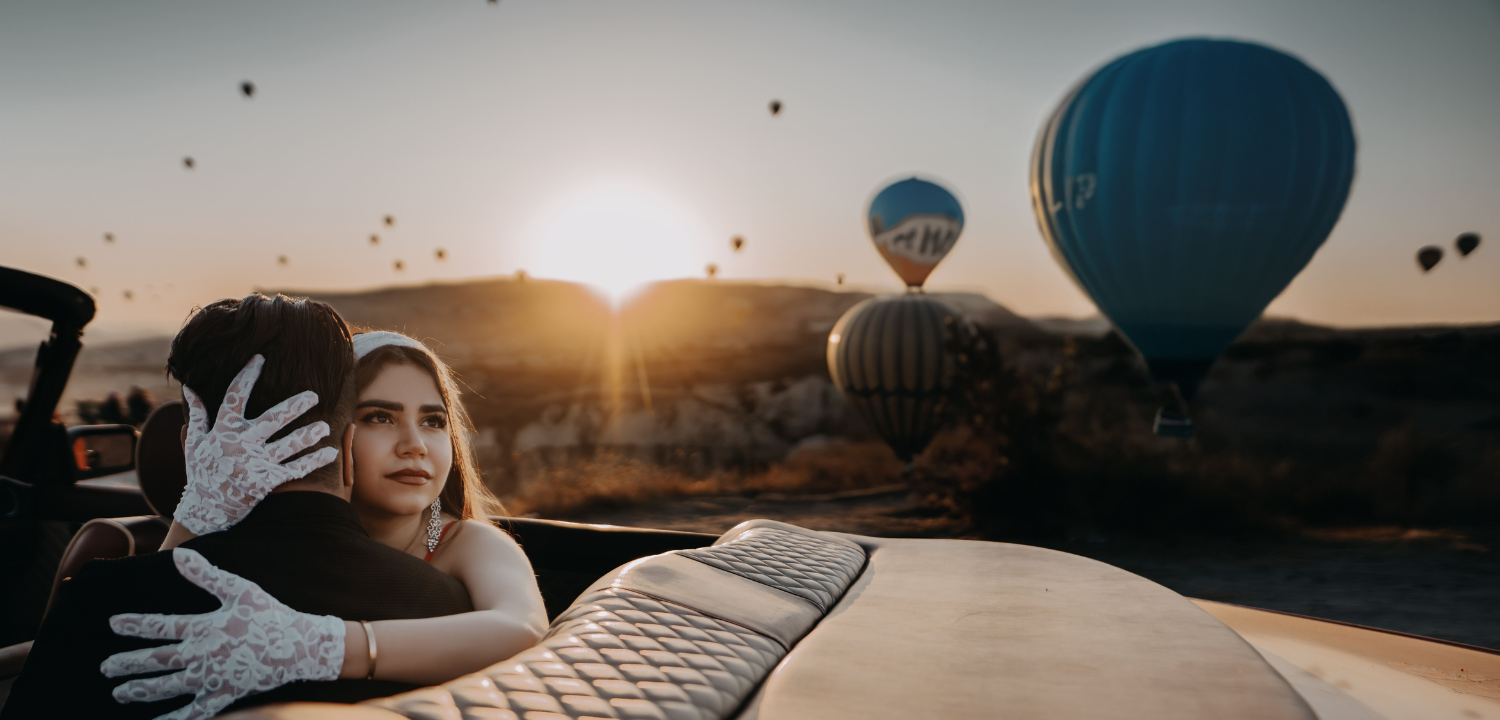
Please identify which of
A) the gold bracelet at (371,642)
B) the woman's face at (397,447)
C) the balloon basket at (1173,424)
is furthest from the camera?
the balloon basket at (1173,424)

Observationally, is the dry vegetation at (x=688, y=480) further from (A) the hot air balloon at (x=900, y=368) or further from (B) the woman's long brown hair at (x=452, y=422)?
(B) the woman's long brown hair at (x=452, y=422)

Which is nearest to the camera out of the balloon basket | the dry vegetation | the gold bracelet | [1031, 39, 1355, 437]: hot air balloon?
the gold bracelet

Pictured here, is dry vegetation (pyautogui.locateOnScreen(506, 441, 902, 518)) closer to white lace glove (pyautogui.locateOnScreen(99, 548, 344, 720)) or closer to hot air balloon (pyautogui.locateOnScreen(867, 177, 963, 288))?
hot air balloon (pyautogui.locateOnScreen(867, 177, 963, 288))

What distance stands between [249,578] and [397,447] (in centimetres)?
52

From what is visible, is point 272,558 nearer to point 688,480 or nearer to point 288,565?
point 288,565

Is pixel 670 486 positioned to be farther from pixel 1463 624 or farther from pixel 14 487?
pixel 14 487

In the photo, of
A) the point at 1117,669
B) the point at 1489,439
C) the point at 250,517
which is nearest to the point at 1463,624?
the point at 1117,669

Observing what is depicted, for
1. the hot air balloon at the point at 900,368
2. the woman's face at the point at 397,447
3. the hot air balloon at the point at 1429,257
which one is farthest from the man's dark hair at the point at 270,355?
the hot air balloon at the point at 1429,257

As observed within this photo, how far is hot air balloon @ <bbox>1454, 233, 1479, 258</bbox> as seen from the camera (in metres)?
22.3

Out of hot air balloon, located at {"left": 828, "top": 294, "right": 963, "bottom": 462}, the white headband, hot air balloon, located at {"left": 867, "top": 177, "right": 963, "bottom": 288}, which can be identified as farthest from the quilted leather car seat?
hot air balloon, located at {"left": 867, "top": 177, "right": 963, "bottom": 288}

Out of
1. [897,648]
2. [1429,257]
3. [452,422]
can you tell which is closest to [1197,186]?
[452,422]

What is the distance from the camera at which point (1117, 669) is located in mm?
1348

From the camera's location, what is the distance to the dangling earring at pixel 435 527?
6.50 feet

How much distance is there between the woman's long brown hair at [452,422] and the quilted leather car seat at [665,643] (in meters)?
0.60
